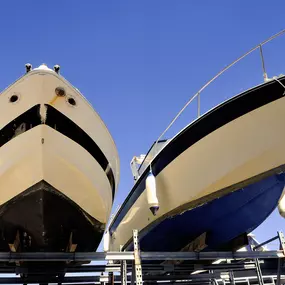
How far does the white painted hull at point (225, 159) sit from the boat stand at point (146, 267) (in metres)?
0.66

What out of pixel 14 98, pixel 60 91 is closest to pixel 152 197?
pixel 60 91

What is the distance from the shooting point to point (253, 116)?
11.0ft

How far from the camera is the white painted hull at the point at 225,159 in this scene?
3248 mm

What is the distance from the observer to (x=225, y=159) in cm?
349

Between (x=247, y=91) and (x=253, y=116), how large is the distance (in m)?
0.28

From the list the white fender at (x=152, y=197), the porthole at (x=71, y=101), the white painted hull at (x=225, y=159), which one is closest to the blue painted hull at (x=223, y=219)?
the white painted hull at (x=225, y=159)

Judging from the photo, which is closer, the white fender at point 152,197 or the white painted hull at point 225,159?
the white painted hull at point 225,159

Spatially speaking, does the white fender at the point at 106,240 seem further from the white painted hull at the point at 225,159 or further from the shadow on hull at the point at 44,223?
the shadow on hull at the point at 44,223

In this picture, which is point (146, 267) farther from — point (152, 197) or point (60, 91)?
point (60, 91)

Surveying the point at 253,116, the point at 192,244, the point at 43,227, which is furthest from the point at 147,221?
the point at 253,116

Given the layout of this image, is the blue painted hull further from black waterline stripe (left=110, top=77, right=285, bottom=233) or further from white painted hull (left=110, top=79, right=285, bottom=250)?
black waterline stripe (left=110, top=77, right=285, bottom=233)

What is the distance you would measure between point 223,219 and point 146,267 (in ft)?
3.65

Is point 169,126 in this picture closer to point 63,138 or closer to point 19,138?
point 63,138

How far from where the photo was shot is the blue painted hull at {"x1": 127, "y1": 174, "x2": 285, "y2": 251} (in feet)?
11.8
